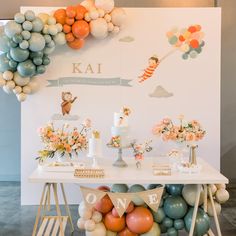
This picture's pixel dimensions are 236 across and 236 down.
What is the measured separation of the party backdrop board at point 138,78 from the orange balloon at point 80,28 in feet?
1.04

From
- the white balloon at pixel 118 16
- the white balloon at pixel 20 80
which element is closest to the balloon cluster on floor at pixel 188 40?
the white balloon at pixel 118 16

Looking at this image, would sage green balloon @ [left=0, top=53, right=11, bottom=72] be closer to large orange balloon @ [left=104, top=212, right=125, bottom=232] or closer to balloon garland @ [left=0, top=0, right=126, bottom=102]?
balloon garland @ [left=0, top=0, right=126, bottom=102]

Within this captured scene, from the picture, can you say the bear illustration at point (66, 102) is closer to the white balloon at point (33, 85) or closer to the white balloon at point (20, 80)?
the white balloon at point (33, 85)

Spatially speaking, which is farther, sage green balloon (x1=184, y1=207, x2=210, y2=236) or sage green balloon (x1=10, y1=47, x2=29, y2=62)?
sage green balloon (x1=10, y1=47, x2=29, y2=62)

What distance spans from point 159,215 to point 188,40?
2173 mm

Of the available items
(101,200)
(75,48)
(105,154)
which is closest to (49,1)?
(75,48)

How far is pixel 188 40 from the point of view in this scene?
4.38 m

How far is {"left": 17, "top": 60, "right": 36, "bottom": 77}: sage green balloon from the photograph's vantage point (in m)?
3.91

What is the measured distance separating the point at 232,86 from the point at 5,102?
11.1ft

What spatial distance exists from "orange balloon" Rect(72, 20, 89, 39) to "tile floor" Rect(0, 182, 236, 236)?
78.8 inches

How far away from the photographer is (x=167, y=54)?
4.39 metres

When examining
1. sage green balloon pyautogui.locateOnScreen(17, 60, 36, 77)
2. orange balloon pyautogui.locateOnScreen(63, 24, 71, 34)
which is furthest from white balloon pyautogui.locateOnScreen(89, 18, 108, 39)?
sage green balloon pyautogui.locateOnScreen(17, 60, 36, 77)

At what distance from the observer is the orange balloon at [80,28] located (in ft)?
13.2

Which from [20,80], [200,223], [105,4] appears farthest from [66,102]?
[200,223]
